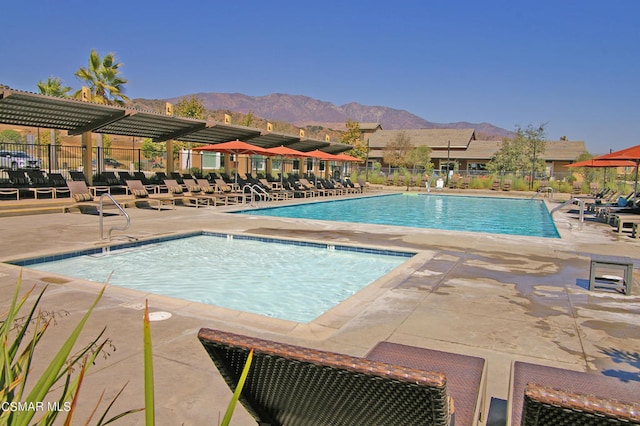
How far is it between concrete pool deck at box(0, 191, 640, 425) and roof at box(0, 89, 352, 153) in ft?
22.5

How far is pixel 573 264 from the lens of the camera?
8016 mm

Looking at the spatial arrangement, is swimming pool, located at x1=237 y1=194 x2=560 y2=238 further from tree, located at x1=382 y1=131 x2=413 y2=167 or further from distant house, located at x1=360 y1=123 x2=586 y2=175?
distant house, located at x1=360 y1=123 x2=586 y2=175

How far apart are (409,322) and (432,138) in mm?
59182

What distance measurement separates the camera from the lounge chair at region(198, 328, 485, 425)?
65.6 inches

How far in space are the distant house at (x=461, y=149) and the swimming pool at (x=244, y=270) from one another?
4663 cm

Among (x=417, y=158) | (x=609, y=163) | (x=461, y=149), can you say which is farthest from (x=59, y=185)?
(x=461, y=149)

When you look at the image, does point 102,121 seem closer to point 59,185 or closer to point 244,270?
point 59,185

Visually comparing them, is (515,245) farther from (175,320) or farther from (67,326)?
(67,326)

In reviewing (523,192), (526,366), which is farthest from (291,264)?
(523,192)

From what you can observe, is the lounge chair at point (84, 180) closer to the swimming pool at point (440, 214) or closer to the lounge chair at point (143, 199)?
the lounge chair at point (143, 199)

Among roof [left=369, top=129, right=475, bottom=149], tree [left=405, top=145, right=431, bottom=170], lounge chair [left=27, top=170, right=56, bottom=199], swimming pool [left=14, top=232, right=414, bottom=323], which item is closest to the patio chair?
lounge chair [left=27, top=170, right=56, bottom=199]

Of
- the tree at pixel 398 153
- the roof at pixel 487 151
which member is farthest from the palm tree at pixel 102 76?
the roof at pixel 487 151

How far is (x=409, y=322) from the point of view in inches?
192

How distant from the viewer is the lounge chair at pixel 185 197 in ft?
55.4
